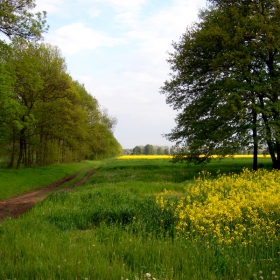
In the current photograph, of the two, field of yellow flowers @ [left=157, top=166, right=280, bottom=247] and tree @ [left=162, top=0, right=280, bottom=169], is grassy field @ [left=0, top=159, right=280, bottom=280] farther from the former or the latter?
tree @ [left=162, top=0, right=280, bottom=169]

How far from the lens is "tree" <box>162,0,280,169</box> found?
67.3 feet

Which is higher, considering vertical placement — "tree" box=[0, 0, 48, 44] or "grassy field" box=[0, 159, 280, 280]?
"tree" box=[0, 0, 48, 44]

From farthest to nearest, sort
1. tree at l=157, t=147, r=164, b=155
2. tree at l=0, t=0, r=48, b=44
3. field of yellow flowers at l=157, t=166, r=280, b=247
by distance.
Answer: tree at l=157, t=147, r=164, b=155
tree at l=0, t=0, r=48, b=44
field of yellow flowers at l=157, t=166, r=280, b=247

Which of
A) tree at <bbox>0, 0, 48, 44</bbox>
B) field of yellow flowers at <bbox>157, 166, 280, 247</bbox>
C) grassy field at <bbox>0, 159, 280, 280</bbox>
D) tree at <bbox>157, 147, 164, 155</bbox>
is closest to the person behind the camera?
grassy field at <bbox>0, 159, 280, 280</bbox>

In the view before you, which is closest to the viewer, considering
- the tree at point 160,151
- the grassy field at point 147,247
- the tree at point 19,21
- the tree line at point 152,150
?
the grassy field at point 147,247

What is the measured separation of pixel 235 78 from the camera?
2173 centimetres

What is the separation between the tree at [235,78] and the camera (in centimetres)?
2052

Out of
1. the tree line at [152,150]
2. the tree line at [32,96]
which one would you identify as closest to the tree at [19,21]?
the tree line at [32,96]

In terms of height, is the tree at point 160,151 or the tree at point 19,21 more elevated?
the tree at point 19,21

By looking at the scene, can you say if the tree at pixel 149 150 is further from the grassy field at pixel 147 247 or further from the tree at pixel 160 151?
the grassy field at pixel 147 247

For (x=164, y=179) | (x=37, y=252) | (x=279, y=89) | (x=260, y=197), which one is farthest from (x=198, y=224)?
(x=279, y=89)

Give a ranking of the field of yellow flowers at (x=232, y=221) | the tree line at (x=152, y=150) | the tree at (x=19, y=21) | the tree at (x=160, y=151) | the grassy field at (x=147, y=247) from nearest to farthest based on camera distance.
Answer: the grassy field at (x=147, y=247)
the field of yellow flowers at (x=232, y=221)
the tree at (x=19, y=21)
the tree line at (x=152, y=150)
the tree at (x=160, y=151)

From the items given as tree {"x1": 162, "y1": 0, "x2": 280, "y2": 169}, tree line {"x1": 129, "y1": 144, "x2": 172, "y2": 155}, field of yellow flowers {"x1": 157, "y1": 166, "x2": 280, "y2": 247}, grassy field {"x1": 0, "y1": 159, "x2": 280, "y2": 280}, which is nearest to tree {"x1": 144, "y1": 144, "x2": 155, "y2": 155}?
tree line {"x1": 129, "y1": 144, "x2": 172, "y2": 155}

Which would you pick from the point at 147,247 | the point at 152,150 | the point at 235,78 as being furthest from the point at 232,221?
the point at 152,150
